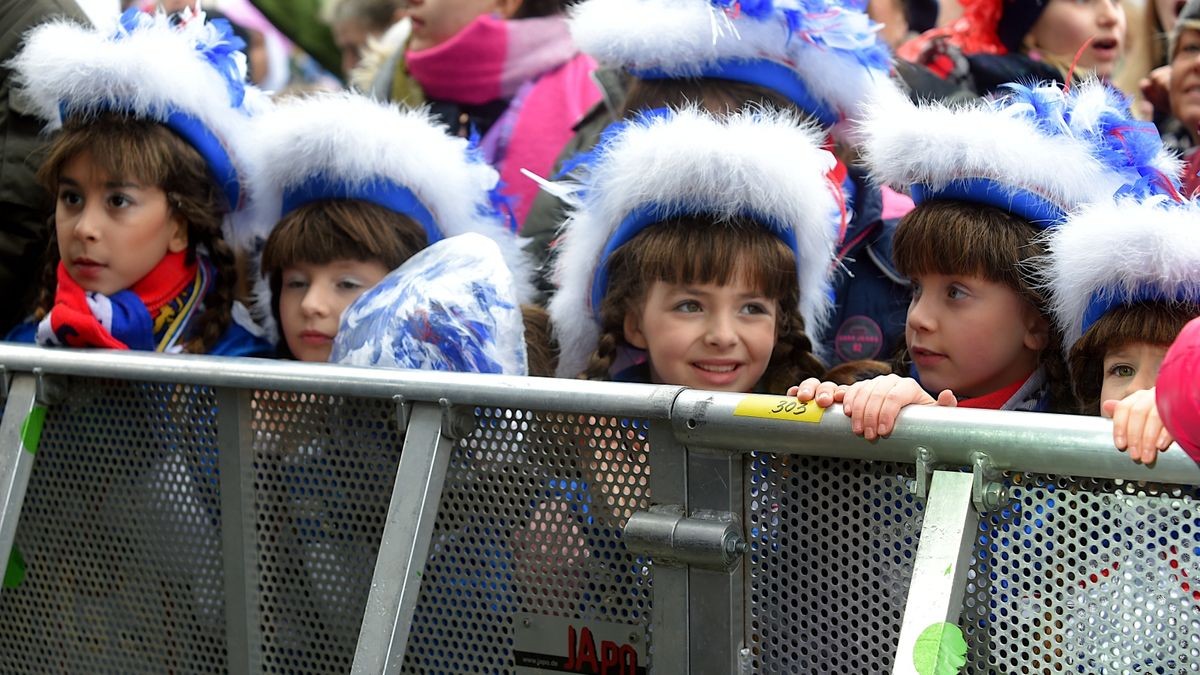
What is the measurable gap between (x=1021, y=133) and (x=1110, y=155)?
17cm

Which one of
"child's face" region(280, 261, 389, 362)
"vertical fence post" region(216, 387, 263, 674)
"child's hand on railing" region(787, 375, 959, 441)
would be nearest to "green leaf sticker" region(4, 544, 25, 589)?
"vertical fence post" region(216, 387, 263, 674)

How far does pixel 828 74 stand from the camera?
3562 mm

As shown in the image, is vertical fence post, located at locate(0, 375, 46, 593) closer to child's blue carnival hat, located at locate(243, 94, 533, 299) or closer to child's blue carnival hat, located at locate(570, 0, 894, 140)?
child's blue carnival hat, located at locate(243, 94, 533, 299)

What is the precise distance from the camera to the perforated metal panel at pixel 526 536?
2.19m

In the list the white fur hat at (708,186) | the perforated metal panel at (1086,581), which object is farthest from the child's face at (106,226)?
the perforated metal panel at (1086,581)

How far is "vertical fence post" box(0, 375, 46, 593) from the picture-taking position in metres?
2.69

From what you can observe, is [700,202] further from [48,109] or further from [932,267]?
[48,109]

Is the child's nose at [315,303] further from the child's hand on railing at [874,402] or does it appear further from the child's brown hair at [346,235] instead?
the child's hand on railing at [874,402]

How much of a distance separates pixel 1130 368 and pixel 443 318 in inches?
52.6

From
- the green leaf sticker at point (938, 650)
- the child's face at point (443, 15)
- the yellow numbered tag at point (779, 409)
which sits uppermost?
the child's face at point (443, 15)

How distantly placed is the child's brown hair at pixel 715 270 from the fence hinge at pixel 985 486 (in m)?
1.31

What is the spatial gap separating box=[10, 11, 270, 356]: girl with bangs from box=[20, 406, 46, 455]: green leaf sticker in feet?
2.24

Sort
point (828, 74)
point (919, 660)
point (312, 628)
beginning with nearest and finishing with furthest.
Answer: point (919, 660) → point (312, 628) → point (828, 74)

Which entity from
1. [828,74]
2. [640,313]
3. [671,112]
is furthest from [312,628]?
[828,74]
